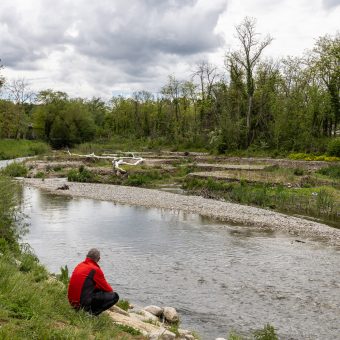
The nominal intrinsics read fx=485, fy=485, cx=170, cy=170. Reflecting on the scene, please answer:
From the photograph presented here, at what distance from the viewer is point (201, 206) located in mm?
29625

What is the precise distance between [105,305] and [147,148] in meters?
65.2

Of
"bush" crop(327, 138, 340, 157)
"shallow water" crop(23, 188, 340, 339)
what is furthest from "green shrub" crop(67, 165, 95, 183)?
"bush" crop(327, 138, 340, 157)

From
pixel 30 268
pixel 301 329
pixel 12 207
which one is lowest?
pixel 301 329

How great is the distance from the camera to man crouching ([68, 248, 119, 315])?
9336 millimetres

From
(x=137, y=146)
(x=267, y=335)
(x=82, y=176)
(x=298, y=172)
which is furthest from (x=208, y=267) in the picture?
(x=137, y=146)

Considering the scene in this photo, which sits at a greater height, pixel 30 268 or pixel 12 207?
pixel 12 207

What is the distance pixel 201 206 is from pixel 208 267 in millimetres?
12464

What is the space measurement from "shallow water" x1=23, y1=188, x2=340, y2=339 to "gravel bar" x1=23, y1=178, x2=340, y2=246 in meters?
1.26

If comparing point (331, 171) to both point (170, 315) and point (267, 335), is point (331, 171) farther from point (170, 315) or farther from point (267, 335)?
point (267, 335)

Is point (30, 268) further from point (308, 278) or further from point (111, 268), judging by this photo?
point (308, 278)

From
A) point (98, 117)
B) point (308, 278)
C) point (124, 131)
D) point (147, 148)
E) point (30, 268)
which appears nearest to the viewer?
point (30, 268)

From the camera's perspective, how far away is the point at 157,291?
14.6m

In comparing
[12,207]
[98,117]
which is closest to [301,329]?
[12,207]

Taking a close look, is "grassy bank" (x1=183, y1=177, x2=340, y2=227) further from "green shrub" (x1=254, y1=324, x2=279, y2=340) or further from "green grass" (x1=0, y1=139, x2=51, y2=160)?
"green grass" (x1=0, y1=139, x2=51, y2=160)
